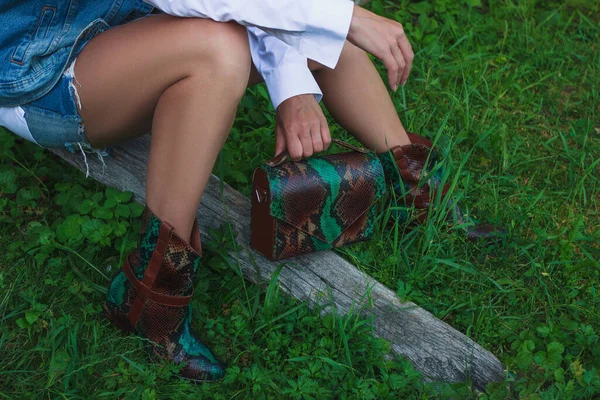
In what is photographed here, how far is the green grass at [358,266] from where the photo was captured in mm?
2174

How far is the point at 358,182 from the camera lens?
7.53 ft

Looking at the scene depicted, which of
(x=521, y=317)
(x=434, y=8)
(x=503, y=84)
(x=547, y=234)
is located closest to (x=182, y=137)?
(x=521, y=317)

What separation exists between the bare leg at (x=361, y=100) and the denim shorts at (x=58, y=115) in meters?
0.80

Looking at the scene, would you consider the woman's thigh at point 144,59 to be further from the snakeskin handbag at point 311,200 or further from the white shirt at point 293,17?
the snakeskin handbag at point 311,200

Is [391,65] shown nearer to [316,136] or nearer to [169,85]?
[316,136]

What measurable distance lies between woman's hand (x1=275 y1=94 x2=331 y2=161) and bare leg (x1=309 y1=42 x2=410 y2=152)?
0.96ft

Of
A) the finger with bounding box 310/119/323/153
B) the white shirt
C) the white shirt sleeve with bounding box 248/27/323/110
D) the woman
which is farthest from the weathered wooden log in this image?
the white shirt

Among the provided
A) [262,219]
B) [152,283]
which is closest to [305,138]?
[262,219]

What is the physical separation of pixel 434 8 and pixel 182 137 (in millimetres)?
2141

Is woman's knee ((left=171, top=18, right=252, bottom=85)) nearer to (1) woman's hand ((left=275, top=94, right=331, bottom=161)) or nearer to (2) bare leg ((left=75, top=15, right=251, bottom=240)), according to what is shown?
(2) bare leg ((left=75, top=15, right=251, bottom=240))

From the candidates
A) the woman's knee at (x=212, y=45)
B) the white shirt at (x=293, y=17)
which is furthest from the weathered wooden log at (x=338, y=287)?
the white shirt at (x=293, y=17)

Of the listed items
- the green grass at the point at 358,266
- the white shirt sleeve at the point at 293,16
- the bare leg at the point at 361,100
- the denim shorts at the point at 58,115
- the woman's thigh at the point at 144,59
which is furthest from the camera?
the bare leg at the point at 361,100

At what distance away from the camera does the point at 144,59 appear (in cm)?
201

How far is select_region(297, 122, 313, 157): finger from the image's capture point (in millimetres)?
2188
